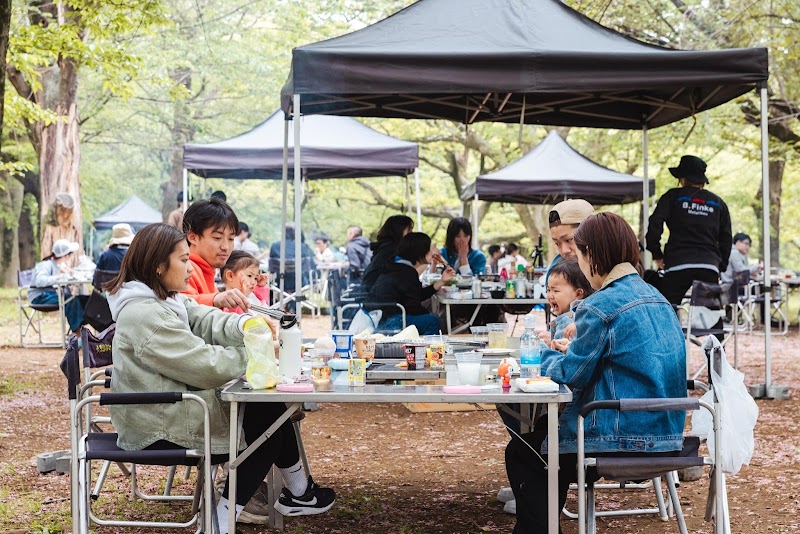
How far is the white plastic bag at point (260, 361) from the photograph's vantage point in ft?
10.5

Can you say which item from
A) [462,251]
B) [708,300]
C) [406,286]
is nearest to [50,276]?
[462,251]

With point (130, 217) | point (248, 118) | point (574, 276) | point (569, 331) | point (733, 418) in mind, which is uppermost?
point (248, 118)

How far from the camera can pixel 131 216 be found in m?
27.7

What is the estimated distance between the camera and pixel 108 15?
33.6 ft

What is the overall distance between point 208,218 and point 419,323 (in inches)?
134

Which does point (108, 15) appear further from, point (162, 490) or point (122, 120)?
point (122, 120)

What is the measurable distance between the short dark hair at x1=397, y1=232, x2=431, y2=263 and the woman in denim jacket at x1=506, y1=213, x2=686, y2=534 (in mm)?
4050

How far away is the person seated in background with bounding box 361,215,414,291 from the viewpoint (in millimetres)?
8148

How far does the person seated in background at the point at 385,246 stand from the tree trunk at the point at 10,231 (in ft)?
65.0

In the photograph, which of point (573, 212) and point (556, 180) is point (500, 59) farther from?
point (556, 180)

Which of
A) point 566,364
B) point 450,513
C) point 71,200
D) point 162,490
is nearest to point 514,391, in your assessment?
point 566,364

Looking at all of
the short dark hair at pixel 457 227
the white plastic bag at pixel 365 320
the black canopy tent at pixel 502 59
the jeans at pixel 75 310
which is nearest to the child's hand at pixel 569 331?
the black canopy tent at pixel 502 59

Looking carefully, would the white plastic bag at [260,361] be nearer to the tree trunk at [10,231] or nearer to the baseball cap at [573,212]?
the baseball cap at [573,212]


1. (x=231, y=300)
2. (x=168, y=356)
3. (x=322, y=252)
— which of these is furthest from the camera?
(x=322, y=252)
